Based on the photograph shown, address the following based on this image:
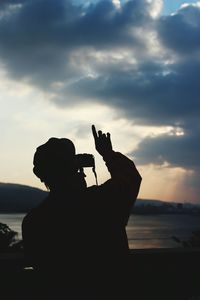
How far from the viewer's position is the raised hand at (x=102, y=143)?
2.33m

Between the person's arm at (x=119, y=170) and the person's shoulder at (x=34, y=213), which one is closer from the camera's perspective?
the person's arm at (x=119, y=170)

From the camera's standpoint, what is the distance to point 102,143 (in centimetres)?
233

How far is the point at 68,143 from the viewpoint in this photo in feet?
7.93

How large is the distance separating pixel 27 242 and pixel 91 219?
0.38 meters

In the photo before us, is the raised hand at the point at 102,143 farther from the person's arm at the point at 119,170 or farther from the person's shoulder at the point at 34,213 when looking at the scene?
the person's shoulder at the point at 34,213

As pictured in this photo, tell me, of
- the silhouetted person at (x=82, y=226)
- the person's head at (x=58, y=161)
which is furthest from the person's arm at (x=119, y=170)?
the person's head at (x=58, y=161)

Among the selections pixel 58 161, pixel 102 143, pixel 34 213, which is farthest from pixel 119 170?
pixel 34 213

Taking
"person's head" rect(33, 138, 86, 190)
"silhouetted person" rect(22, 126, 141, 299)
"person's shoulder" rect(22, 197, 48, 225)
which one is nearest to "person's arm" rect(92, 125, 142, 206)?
"silhouetted person" rect(22, 126, 141, 299)

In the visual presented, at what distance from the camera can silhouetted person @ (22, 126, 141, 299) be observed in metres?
2.29

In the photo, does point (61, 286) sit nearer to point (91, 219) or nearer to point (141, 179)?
point (91, 219)

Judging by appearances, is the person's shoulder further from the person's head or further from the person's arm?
the person's arm

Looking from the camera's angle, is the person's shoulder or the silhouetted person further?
the person's shoulder

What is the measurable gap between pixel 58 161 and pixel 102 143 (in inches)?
10.8

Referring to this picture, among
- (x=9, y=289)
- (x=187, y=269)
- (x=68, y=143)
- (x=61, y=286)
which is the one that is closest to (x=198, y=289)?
(x=187, y=269)
